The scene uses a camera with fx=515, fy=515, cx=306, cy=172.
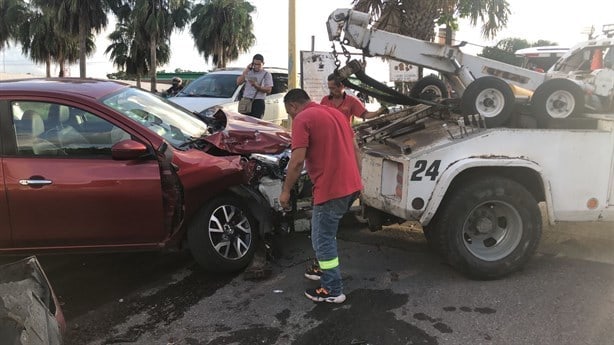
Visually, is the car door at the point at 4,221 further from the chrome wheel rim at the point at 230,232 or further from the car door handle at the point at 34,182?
the chrome wheel rim at the point at 230,232

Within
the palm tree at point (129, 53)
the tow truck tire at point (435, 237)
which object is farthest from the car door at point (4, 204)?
the palm tree at point (129, 53)

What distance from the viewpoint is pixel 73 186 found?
4.04 metres

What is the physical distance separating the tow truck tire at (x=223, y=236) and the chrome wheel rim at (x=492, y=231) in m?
1.89

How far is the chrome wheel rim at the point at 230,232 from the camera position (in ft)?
14.6

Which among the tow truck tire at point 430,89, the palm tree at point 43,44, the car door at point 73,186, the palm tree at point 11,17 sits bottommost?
the car door at point 73,186

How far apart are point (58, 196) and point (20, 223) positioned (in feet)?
1.20

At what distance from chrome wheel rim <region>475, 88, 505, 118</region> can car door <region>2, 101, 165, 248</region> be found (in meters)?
2.73

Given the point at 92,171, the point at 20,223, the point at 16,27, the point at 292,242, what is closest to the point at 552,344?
the point at 292,242

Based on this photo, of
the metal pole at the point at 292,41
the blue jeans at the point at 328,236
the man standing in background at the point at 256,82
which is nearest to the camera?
the blue jeans at the point at 328,236

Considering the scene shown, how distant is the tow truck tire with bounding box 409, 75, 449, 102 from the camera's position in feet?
18.3

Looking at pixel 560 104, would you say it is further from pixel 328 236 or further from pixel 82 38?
pixel 82 38

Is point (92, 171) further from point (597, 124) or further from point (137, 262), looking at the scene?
point (597, 124)

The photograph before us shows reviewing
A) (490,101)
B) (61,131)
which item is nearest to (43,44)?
(61,131)

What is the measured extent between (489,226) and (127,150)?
3078mm
